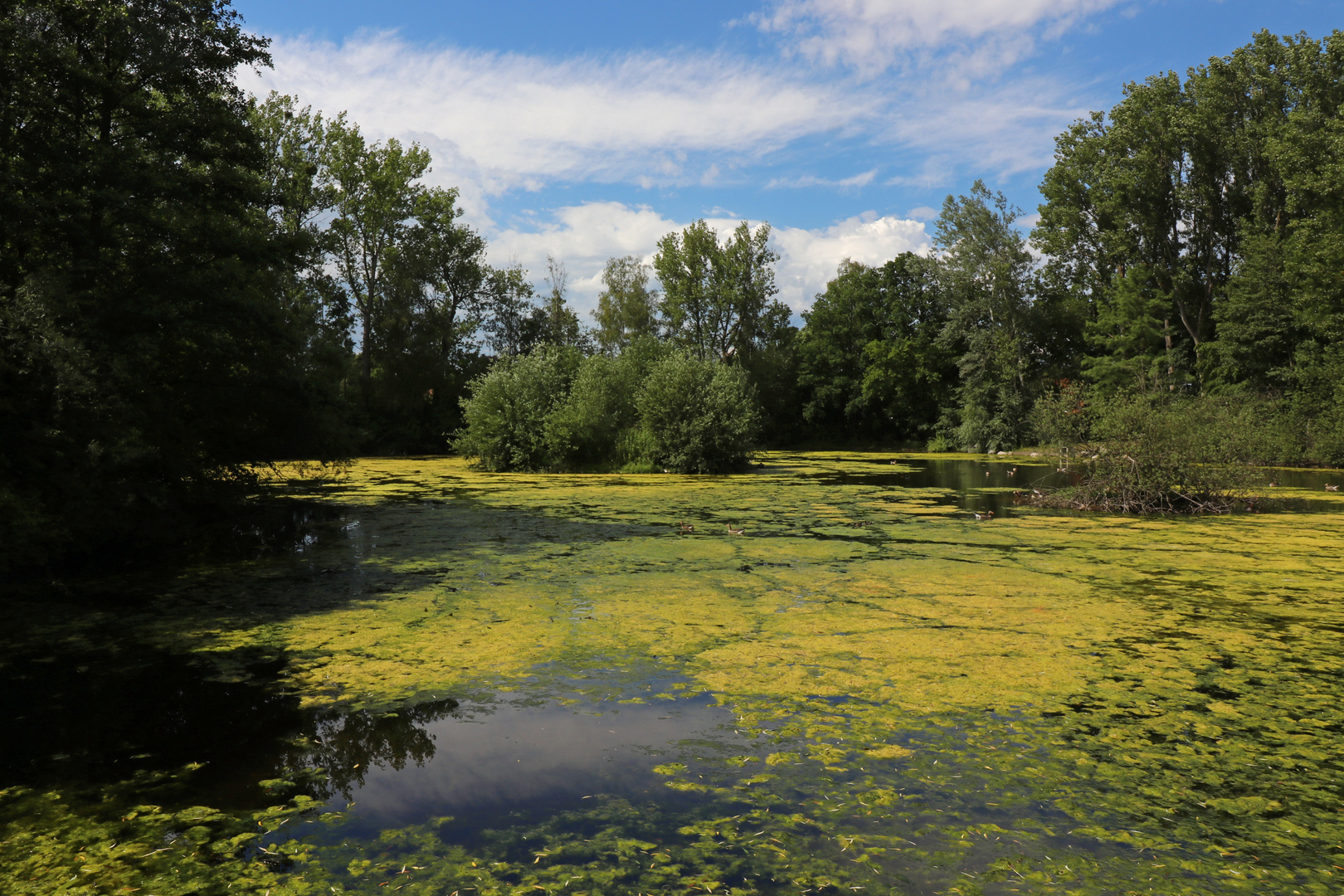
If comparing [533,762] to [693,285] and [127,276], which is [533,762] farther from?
[693,285]

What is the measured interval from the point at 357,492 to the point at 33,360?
10.2m

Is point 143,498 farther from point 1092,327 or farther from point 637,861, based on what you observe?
point 1092,327

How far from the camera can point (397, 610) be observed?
23.7 feet

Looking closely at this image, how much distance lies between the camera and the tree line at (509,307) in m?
9.49

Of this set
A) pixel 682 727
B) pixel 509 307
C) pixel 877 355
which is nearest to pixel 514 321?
pixel 509 307

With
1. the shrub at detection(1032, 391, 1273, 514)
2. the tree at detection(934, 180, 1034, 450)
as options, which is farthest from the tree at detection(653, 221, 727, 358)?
the shrub at detection(1032, 391, 1273, 514)

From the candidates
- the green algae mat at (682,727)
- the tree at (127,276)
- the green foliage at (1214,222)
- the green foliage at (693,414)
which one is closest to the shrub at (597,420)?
the green foliage at (693,414)

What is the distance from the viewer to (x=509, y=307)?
4738 centimetres

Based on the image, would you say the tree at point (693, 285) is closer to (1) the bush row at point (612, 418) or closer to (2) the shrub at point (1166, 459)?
(1) the bush row at point (612, 418)

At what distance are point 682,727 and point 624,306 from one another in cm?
4364

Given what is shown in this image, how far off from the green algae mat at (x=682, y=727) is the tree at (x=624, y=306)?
125ft

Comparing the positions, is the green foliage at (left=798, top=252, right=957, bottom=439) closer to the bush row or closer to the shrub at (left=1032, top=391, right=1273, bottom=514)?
Result: the bush row

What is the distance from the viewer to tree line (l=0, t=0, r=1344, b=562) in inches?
374

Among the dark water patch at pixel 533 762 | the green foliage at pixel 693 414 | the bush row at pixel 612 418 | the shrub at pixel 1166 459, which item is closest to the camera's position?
the dark water patch at pixel 533 762
